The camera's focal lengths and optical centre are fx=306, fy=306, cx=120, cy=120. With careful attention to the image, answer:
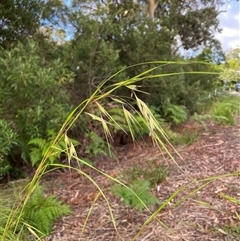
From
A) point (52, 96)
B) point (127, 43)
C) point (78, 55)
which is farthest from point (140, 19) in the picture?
point (52, 96)

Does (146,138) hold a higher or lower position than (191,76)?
lower

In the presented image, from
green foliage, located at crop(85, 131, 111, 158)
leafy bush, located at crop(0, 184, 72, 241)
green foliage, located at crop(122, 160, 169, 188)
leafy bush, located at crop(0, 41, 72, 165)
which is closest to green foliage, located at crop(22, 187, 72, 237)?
leafy bush, located at crop(0, 184, 72, 241)

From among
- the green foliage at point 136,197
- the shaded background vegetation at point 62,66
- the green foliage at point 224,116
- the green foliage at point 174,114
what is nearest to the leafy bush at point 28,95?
the shaded background vegetation at point 62,66

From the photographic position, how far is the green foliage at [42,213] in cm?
200

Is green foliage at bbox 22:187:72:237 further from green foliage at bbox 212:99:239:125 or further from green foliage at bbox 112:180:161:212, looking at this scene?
green foliage at bbox 212:99:239:125

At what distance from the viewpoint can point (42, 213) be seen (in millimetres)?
2039

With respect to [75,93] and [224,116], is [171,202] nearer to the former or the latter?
[75,93]

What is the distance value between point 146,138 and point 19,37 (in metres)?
2.18

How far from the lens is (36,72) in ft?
10.2

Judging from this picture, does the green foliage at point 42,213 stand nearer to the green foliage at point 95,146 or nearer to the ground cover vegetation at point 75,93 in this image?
the ground cover vegetation at point 75,93

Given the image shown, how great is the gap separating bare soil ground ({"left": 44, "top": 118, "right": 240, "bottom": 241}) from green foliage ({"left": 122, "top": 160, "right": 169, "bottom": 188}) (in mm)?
61

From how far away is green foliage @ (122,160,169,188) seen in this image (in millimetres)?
2674

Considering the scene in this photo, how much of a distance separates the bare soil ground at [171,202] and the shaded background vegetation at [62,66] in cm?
53

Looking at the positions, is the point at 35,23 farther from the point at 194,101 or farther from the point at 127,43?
the point at 194,101
